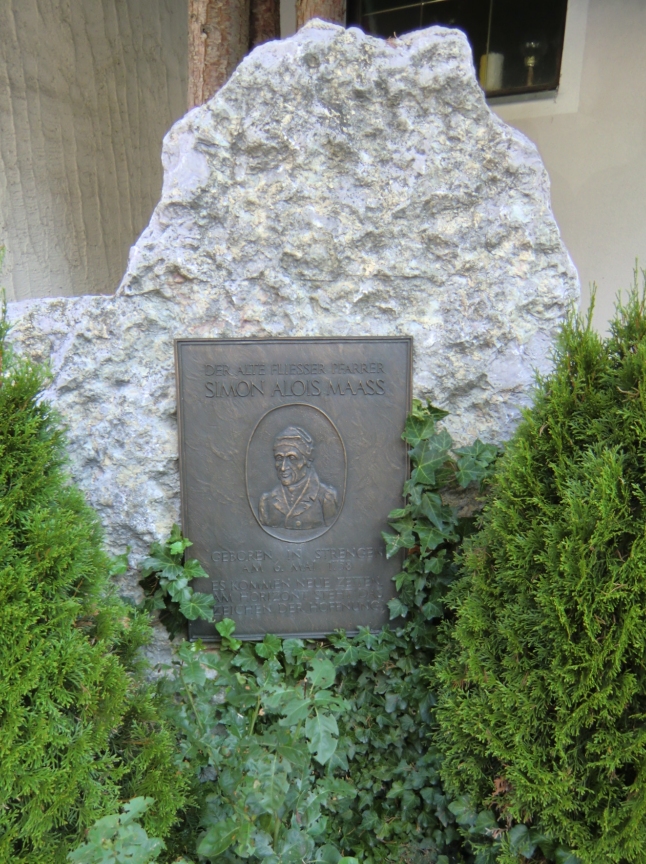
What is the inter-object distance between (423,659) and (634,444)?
3.77ft

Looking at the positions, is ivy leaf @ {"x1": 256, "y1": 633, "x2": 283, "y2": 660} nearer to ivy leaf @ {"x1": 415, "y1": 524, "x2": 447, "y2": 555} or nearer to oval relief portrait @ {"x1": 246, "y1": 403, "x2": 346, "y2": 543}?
oval relief portrait @ {"x1": 246, "y1": 403, "x2": 346, "y2": 543}

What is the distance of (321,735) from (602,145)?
12.4 ft

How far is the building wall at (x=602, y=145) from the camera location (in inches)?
138

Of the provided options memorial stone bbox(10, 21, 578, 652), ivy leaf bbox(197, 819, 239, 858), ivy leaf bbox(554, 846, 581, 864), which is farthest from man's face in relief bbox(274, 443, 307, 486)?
ivy leaf bbox(554, 846, 581, 864)

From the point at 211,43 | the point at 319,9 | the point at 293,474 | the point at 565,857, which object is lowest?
the point at 565,857

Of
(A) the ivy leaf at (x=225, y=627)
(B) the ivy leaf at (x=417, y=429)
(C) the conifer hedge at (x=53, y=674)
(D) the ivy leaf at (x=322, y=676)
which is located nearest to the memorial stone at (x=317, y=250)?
(B) the ivy leaf at (x=417, y=429)

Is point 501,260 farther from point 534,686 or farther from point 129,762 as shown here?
point 129,762

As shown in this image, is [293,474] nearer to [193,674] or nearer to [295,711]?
[193,674]

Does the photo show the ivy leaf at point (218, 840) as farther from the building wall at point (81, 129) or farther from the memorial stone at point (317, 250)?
the building wall at point (81, 129)

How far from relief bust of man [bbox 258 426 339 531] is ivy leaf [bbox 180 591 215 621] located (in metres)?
0.34

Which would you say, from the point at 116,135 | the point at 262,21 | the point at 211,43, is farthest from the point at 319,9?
the point at 116,135

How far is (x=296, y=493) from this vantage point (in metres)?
2.14

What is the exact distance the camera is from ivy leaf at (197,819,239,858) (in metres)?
1.37

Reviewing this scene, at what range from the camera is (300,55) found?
6.40 ft
